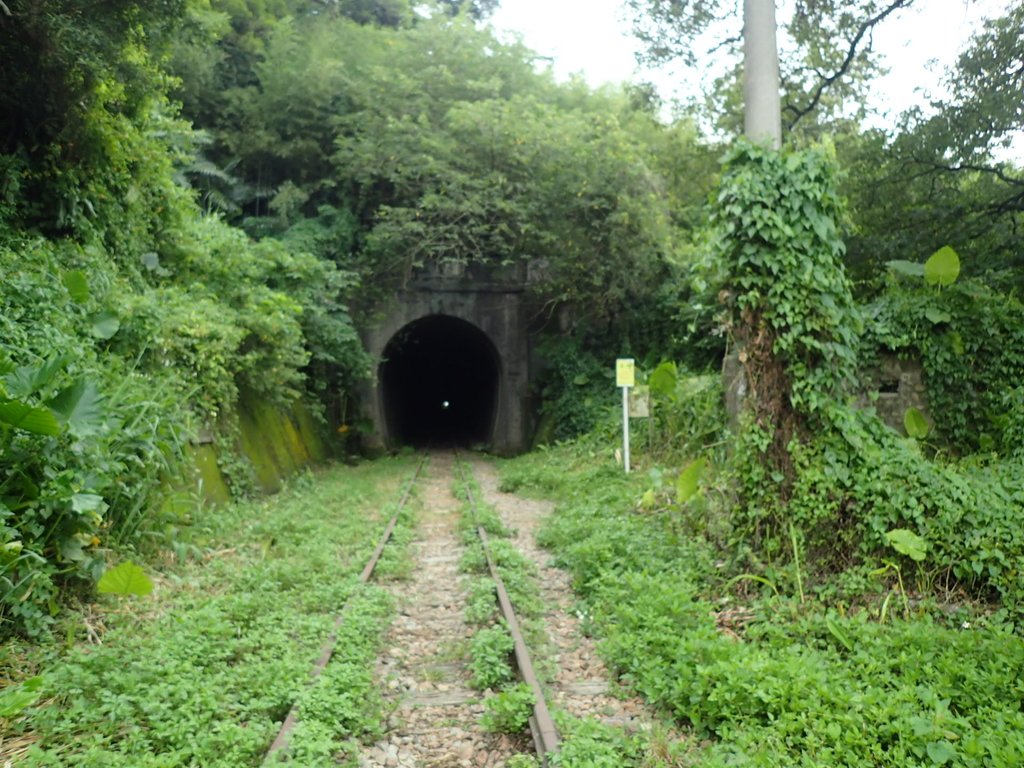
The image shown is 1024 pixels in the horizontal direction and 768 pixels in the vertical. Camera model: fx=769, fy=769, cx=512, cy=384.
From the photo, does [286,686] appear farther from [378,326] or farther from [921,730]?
Answer: [378,326]

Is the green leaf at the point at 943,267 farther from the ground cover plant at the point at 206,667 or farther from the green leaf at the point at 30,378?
the green leaf at the point at 30,378

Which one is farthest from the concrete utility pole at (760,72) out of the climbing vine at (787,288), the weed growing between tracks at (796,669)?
the weed growing between tracks at (796,669)

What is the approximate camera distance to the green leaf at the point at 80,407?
4.96 m

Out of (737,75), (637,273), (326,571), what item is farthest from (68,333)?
(637,273)

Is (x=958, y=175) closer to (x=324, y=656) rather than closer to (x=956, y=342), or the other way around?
(x=956, y=342)

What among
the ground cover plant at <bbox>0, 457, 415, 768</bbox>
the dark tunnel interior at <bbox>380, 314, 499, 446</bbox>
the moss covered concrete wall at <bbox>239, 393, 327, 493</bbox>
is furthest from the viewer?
the dark tunnel interior at <bbox>380, 314, 499, 446</bbox>

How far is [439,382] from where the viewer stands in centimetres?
3619

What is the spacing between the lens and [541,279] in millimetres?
19281

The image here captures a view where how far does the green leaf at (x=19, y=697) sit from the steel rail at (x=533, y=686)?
2.27 m

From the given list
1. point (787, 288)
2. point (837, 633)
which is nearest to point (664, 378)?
point (787, 288)

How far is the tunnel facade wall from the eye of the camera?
65.6 feet

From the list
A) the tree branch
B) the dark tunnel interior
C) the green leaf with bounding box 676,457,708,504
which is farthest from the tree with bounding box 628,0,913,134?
the dark tunnel interior

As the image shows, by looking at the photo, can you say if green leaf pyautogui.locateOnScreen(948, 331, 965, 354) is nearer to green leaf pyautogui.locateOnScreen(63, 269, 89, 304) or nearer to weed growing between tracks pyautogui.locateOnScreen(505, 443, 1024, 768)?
weed growing between tracks pyautogui.locateOnScreen(505, 443, 1024, 768)

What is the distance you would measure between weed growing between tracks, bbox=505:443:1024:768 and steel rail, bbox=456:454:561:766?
0.38 m
